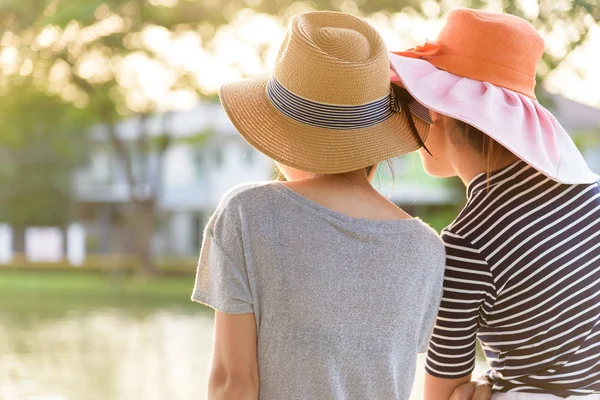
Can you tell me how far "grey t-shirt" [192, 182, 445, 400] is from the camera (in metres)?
1.06

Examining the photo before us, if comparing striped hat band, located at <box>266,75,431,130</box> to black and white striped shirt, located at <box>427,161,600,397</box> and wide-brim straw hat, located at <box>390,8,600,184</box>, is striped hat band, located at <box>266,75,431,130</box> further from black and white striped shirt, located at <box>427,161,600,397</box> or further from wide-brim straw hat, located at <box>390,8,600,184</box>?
black and white striped shirt, located at <box>427,161,600,397</box>

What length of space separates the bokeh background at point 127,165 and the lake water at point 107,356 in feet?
0.07

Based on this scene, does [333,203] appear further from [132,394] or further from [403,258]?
[132,394]

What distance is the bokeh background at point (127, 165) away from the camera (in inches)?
241

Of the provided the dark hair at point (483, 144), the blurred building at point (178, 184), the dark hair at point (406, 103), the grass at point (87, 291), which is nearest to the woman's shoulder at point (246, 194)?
the dark hair at point (406, 103)

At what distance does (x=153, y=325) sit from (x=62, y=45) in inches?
168

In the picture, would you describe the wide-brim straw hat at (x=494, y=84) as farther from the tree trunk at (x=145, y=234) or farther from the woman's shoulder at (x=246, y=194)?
the tree trunk at (x=145, y=234)

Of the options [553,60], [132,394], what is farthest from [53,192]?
[553,60]

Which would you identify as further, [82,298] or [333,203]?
[82,298]

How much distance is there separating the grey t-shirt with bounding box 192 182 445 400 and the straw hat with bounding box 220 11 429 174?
7 centimetres

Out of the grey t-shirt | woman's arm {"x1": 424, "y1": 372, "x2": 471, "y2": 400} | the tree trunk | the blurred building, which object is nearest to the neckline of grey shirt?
the grey t-shirt

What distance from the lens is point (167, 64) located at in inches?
526

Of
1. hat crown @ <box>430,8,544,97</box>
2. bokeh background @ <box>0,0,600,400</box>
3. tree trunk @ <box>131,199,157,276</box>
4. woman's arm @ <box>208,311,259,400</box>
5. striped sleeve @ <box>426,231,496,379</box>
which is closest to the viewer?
woman's arm @ <box>208,311,259,400</box>

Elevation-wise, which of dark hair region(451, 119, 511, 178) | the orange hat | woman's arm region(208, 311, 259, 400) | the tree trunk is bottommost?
the tree trunk
